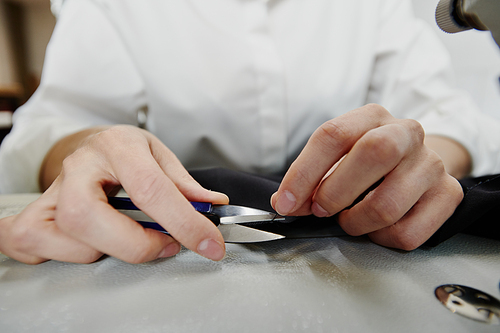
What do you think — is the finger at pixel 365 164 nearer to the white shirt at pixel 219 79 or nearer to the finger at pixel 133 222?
the finger at pixel 133 222

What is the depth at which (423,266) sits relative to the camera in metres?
0.28

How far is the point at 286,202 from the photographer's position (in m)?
0.28

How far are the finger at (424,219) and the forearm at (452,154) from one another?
28 centimetres

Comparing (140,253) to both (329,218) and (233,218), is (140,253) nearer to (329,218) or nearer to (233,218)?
(233,218)

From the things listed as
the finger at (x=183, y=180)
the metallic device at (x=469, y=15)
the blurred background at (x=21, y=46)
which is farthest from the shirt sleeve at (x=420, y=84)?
the blurred background at (x=21, y=46)

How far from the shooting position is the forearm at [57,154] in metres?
0.50

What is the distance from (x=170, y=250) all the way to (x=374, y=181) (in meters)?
0.22

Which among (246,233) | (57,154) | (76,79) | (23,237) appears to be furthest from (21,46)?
(246,233)

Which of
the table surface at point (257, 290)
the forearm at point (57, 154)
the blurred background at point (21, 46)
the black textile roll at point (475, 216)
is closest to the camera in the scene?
the table surface at point (257, 290)

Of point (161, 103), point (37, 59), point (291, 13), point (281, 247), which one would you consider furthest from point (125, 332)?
point (37, 59)

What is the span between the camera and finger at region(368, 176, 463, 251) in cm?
29

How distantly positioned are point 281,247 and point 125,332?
0.18 meters

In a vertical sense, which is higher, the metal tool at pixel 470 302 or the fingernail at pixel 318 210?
the fingernail at pixel 318 210

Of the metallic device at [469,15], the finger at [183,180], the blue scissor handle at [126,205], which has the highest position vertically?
the metallic device at [469,15]
